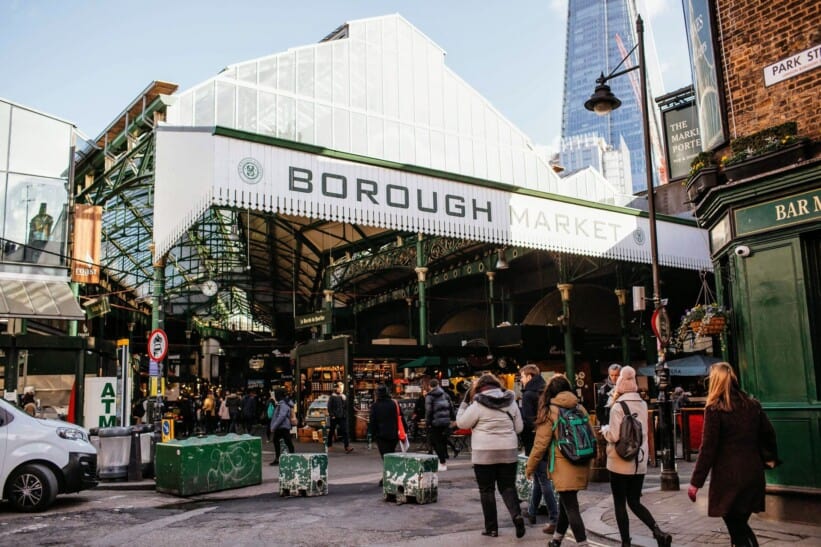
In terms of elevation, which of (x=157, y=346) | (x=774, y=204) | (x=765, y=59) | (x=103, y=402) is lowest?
(x=103, y=402)

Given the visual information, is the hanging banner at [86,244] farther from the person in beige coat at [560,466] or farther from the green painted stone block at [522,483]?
the person in beige coat at [560,466]

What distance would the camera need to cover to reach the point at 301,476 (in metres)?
11.1

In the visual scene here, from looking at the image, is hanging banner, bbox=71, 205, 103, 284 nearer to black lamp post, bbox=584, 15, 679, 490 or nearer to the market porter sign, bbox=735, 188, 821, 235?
black lamp post, bbox=584, 15, 679, 490

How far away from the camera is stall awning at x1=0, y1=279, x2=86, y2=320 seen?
71.4ft

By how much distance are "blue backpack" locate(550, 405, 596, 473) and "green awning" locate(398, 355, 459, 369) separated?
1843 cm

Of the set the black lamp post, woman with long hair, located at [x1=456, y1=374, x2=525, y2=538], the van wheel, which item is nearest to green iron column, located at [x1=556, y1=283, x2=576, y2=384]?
the black lamp post

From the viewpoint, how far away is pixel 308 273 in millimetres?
→ 41188

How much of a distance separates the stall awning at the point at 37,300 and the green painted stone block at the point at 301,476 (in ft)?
46.6

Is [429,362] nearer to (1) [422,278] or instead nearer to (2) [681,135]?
(1) [422,278]

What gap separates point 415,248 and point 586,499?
20.9 metres

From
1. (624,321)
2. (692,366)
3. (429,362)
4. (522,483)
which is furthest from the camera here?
(624,321)

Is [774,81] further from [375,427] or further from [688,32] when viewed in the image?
[375,427]

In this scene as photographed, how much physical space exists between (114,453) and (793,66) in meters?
12.7

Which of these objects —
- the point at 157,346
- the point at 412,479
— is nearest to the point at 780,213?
the point at 412,479
